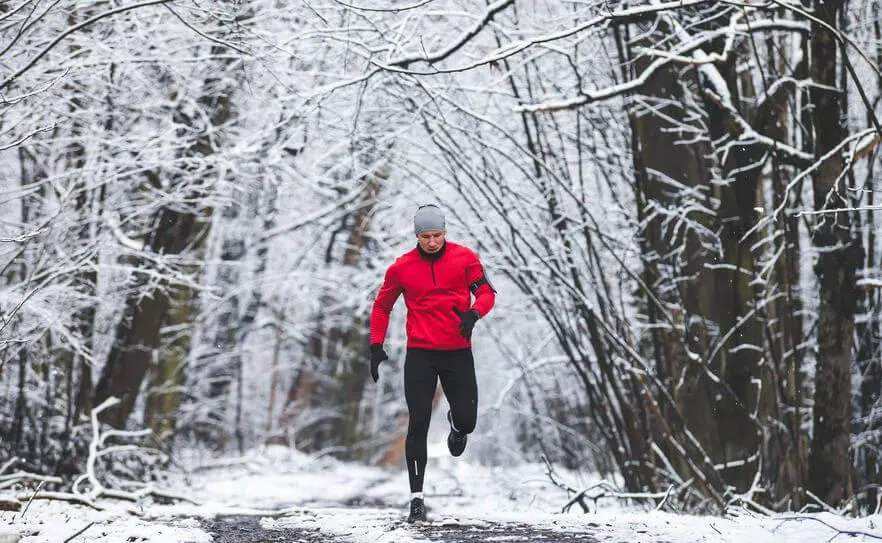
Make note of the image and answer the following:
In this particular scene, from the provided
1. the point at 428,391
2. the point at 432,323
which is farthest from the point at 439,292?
the point at 428,391

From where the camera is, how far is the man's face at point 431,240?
513 centimetres

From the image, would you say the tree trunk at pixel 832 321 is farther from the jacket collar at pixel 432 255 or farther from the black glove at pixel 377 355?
the black glove at pixel 377 355

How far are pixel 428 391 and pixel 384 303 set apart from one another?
58 cm

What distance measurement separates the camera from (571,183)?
290 inches

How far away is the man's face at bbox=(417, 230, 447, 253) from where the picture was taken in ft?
16.8

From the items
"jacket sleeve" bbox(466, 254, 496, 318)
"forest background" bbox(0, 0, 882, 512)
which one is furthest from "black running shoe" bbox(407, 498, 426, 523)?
"forest background" bbox(0, 0, 882, 512)

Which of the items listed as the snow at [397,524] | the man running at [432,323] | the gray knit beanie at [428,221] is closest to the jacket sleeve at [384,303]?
the man running at [432,323]

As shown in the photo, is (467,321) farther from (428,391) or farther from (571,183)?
(571,183)

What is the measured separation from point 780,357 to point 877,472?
1.35 metres

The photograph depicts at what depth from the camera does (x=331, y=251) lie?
18500 mm

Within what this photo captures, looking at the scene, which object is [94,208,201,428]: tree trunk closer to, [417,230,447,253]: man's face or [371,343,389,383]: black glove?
[371,343,389,383]: black glove

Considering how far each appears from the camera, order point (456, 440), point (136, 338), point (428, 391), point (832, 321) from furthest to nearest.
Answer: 1. point (136, 338)
2. point (832, 321)
3. point (456, 440)
4. point (428, 391)

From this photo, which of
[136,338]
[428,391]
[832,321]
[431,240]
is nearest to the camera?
[431,240]

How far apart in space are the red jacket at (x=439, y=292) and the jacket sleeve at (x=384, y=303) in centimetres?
1
